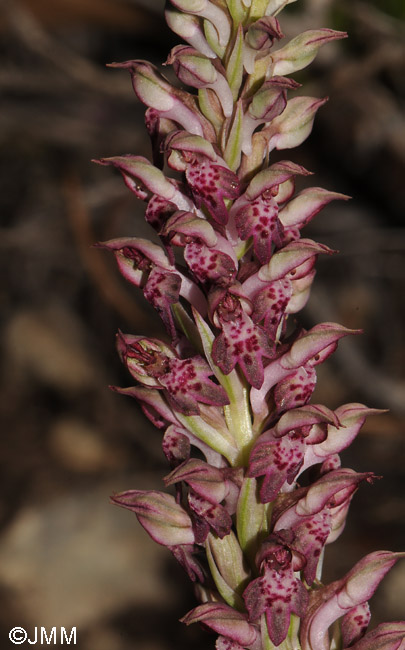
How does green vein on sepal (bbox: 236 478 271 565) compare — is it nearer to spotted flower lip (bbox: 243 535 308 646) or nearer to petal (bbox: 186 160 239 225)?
spotted flower lip (bbox: 243 535 308 646)

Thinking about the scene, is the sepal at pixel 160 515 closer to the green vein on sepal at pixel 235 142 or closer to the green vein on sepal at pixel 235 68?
the green vein on sepal at pixel 235 142

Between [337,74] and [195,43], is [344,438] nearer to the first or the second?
[195,43]

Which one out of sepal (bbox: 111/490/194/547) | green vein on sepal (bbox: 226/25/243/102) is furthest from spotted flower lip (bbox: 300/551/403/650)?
green vein on sepal (bbox: 226/25/243/102)

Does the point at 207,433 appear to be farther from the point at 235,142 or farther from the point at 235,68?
the point at 235,68

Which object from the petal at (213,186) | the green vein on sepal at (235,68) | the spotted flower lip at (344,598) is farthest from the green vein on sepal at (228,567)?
the green vein on sepal at (235,68)

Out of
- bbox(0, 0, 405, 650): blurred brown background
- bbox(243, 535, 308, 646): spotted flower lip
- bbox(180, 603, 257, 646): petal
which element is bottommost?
bbox(0, 0, 405, 650): blurred brown background

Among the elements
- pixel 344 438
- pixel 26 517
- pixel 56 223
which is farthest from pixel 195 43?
pixel 56 223

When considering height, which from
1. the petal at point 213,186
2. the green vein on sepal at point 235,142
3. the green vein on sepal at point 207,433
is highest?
the green vein on sepal at point 235,142
